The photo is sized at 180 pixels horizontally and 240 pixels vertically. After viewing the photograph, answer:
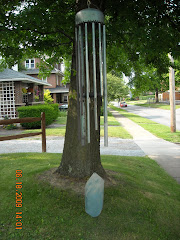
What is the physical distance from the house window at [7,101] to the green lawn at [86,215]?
1536 centimetres

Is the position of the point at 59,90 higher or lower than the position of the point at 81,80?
higher

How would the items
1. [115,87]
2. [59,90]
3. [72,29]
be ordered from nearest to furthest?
[72,29]
[115,87]
[59,90]

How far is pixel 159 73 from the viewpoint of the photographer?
5.80m

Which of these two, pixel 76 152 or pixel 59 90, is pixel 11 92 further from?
pixel 76 152

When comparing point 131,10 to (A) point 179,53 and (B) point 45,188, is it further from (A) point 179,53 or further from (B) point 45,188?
(B) point 45,188

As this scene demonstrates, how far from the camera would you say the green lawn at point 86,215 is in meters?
3.45

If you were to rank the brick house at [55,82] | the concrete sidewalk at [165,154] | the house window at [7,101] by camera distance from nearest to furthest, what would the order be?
1. the concrete sidewalk at [165,154]
2. the house window at [7,101]
3. the brick house at [55,82]

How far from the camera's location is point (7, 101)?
1972cm

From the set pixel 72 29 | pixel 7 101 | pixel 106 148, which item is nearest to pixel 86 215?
pixel 72 29

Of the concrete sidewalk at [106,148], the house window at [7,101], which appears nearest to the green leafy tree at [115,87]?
the house window at [7,101]

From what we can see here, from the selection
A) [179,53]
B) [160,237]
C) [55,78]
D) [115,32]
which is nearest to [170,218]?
[160,237]

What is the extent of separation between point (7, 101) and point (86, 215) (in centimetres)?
1733

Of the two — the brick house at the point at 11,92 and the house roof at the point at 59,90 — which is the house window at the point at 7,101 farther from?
the house roof at the point at 59,90

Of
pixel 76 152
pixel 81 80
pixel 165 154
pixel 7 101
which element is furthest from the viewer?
pixel 7 101
